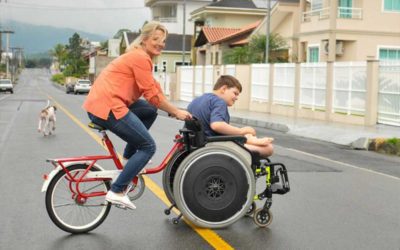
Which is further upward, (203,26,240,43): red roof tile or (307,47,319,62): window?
(203,26,240,43): red roof tile

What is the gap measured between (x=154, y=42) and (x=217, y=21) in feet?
193

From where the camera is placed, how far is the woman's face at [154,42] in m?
6.11

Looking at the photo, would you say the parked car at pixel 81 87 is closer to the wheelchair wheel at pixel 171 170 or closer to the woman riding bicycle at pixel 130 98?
the wheelchair wheel at pixel 171 170

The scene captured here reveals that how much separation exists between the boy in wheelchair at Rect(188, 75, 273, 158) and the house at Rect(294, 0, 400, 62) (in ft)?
93.0

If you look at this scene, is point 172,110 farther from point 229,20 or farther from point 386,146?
point 229,20

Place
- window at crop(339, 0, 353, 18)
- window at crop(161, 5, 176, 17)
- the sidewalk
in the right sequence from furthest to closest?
window at crop(161, 5, 176, 17) → window at crop(339, 0, 353, 18) → the sidewalk

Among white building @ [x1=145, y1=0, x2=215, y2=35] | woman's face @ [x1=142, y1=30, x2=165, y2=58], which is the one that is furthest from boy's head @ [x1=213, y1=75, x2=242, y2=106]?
white building @ [x1=145, y1=0, x2=215, y2=35]

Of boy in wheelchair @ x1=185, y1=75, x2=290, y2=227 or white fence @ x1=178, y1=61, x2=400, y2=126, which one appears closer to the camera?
boy in wheelchair @ x1=185, y1=75, x2=290, y2=227

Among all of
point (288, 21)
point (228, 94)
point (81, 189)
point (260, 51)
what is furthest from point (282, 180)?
point (288, 21)

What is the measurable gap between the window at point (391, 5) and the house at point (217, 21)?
851 inches

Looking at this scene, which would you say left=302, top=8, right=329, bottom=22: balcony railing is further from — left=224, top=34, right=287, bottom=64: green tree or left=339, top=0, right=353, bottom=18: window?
left=224, top=34, right=287, bottom=64: green tree

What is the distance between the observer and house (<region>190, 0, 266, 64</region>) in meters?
56.2

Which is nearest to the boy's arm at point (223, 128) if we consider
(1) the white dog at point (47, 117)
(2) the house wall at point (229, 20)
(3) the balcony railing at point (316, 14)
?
(1) the white dog at point (47, 117)

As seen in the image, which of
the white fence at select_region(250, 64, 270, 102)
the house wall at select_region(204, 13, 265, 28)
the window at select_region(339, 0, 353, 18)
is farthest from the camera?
the house wall at select_region(204, 13, 265, 28)
